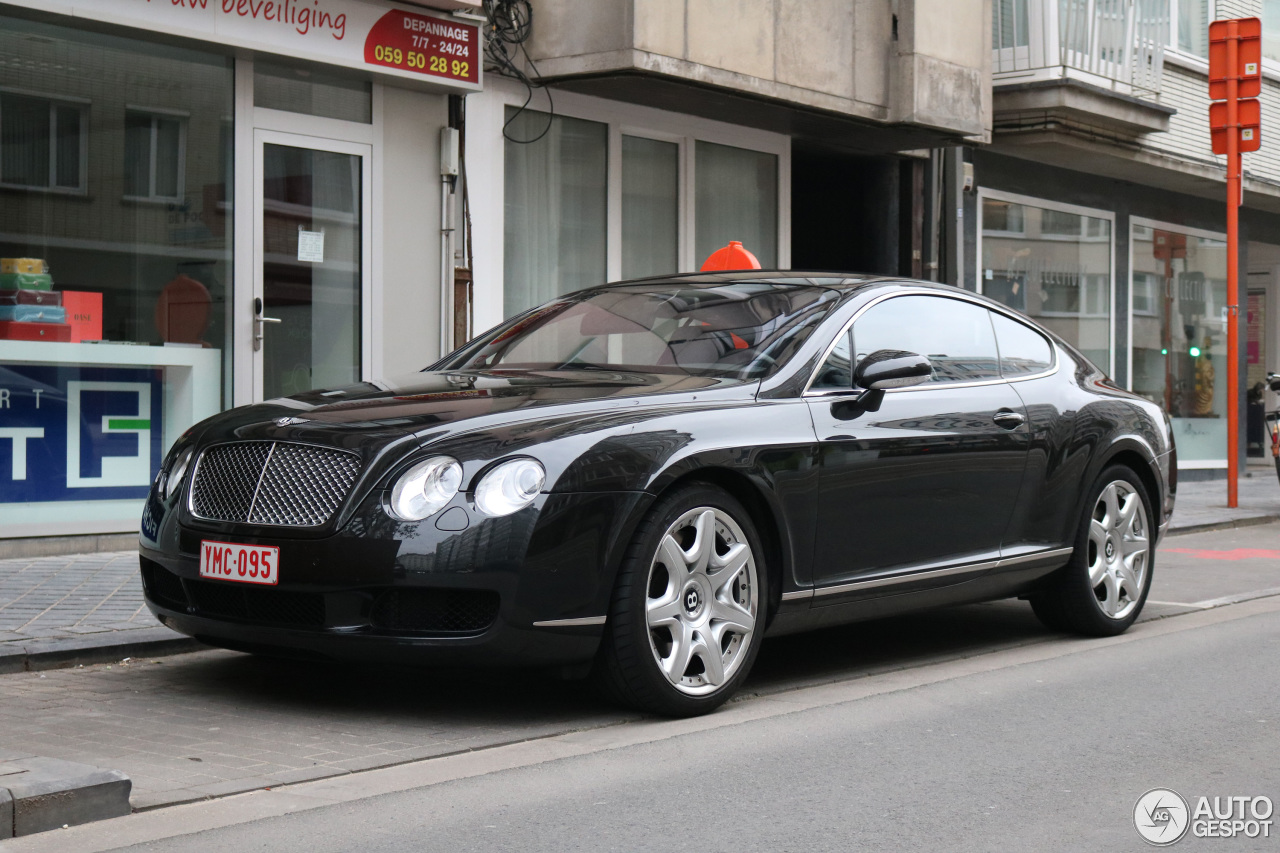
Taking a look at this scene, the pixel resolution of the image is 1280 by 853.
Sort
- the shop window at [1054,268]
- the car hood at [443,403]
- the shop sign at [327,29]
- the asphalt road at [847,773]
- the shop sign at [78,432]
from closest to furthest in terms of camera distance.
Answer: the asphalt road at [847,773], the car hood at [443,403], the shop sign at [78,432], the shop sign at [327,29], the shop window at [1054,268]

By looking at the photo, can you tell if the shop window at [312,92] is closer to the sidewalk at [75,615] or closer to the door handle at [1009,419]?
the sidewalk at [75,615]

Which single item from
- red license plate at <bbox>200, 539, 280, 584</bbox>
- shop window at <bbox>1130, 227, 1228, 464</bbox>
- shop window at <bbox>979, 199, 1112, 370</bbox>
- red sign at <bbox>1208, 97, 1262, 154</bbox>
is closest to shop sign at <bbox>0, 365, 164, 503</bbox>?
red license plate at <bbox>200, 539, 280, 584</bbox>

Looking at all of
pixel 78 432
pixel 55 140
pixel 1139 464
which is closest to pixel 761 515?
→ pixel 1139 464

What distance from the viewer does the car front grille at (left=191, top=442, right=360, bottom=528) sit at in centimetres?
520

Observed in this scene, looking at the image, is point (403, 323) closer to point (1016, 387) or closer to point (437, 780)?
point (1016, 387)

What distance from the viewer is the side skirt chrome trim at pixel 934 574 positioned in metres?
5.99

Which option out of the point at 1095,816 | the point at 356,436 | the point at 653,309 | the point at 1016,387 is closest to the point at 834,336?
the point at 653,309

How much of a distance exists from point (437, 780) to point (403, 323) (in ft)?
25.0

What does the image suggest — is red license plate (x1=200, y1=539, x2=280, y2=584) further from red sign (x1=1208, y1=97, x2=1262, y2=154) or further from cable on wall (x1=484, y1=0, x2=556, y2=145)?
red sign (x1=1208, y1=97, x2=1262, y2=154)

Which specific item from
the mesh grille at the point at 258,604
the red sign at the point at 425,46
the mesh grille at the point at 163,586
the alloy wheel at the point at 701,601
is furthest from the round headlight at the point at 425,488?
the red sign at the point at 425,46

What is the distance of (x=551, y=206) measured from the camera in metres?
13.4

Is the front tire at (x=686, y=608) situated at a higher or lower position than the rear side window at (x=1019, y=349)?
lower

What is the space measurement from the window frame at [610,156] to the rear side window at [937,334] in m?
5.95

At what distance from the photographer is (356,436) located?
5.27 metres
